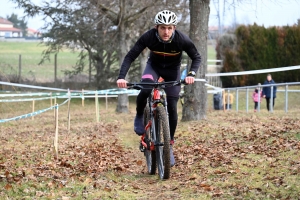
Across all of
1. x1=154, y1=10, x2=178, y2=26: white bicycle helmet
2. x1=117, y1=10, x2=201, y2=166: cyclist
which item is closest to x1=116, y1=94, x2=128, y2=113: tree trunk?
x1=117, y1=10, x2=201, y2=166: cyclist

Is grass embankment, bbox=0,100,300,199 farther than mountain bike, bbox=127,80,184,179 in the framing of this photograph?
No

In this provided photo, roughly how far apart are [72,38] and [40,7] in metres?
3.71

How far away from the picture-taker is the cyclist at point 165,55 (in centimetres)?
809

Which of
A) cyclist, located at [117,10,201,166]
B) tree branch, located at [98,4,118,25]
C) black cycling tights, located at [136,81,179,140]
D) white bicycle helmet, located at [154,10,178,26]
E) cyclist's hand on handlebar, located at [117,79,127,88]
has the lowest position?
black cycling tights, located at [136,81,179,140]

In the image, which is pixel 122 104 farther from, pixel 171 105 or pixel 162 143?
pixel 162 143

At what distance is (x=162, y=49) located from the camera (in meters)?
8.30

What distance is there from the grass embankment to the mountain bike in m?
0.22

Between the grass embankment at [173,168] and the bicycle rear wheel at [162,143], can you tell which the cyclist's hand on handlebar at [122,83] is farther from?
the grass embankment at [173,168]

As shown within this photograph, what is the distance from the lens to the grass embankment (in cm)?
716

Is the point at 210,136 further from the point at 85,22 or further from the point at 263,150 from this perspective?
the point at 85,22

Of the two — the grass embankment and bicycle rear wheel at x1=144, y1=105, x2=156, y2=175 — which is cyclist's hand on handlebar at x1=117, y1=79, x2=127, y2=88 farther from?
the grass embankment

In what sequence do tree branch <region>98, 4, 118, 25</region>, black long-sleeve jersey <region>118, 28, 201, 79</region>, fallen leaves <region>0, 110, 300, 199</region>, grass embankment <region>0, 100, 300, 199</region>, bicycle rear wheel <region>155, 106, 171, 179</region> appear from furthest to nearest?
tree branch <region>98, 4, 118, 25</region> → black long-sleeve jersey <region>118, 28, 201, 79</region> → bicycle rear wheel <region>155, 106, 171, 179</region> → fallen leaves <region>0, 110, 300, 199</region> → grass embankment <region>0, 100, 300, 199</region>

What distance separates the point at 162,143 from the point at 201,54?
24.9ft

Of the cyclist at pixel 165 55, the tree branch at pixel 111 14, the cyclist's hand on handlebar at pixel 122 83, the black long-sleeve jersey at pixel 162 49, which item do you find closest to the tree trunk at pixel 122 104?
the tree branch at pixel 111 14
